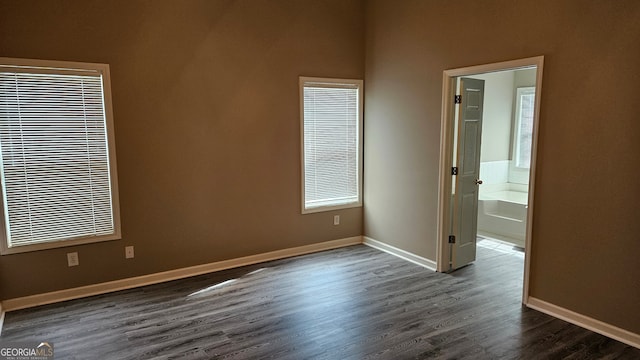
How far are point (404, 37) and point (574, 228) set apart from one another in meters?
2.56

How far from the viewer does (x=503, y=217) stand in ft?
18.5

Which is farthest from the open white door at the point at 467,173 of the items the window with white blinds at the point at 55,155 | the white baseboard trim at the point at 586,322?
the window with white blinds at the point at 55,155

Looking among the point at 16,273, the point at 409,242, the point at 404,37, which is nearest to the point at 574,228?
the point at 409,242

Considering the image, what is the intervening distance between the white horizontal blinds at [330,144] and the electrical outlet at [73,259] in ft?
7.86

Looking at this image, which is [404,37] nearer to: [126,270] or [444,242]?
[444,242]

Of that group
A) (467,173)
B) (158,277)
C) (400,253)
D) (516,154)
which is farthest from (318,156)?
(516,154)

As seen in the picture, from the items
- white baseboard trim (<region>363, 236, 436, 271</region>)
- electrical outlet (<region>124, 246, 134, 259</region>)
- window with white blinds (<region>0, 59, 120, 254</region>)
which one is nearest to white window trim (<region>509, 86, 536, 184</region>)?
white baseboard trim (<region>363, 236, 436, 271</region>)

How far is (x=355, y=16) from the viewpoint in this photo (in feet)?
16.3

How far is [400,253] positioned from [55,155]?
3.61m

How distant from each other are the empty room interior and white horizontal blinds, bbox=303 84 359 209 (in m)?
0.03

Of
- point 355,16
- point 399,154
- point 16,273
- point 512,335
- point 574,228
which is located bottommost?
point 512,335

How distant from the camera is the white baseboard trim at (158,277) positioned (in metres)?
3.54

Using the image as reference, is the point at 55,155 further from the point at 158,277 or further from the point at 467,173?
the point at 467,173

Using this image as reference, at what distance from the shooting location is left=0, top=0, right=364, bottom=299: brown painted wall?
3541 mm
